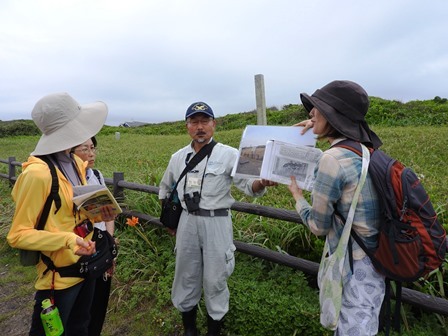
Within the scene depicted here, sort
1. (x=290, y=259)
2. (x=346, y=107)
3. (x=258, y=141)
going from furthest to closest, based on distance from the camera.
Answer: (x=290, y=259) → (x=258, y=141) → (x=346, y=107)

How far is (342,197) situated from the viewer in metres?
1.64

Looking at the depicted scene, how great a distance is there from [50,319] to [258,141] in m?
1.57

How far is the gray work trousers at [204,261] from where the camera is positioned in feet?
8.55

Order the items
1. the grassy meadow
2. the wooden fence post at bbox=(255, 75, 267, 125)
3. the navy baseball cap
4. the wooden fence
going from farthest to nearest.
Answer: the wooden fence post at bbox=(255, 75, 267, 125) < the grassy meadow < the navy baseball cap < the wooden fence

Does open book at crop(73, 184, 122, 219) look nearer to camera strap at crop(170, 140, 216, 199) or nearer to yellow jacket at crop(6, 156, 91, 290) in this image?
yellow jacket at crop(6, 156, 91, 290)

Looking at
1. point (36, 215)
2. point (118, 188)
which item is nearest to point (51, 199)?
point (36, 215)

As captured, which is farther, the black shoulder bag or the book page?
the black shoulder bag

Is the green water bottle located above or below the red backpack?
below

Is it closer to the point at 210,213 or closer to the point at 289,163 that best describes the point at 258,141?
the point at 289,163

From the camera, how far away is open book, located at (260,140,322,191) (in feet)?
6.02

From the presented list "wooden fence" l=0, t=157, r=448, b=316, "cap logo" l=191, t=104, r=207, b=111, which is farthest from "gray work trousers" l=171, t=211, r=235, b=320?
"cap logo" l=191, t=104, r=207, b=111

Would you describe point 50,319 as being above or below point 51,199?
below

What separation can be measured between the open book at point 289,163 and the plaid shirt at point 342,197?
0.19 metres

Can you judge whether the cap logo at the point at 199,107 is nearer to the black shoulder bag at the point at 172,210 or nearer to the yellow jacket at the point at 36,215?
the black shoulder bag at the point at 172,210
